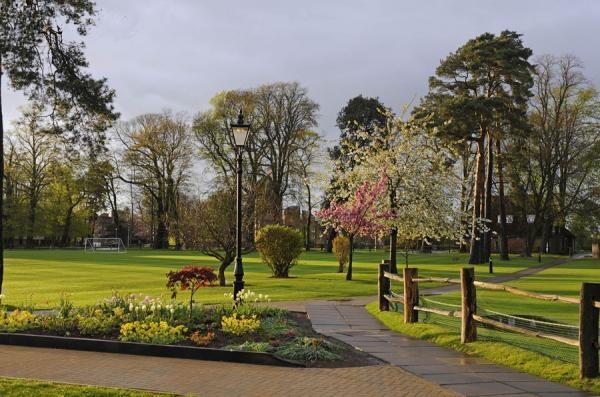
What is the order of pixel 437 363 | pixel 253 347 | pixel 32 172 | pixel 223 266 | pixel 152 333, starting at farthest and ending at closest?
pixel 32 172
pixel 223 266
pixel 152 333
pixel 253 347
pixel 437 363

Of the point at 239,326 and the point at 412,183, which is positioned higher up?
the point at 412,183

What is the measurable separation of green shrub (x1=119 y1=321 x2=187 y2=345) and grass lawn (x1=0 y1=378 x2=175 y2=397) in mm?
2618

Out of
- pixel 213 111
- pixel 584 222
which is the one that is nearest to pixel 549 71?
pixel 584 222

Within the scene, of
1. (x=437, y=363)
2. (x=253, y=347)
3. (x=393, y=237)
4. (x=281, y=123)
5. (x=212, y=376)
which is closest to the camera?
(x=212, y=376)

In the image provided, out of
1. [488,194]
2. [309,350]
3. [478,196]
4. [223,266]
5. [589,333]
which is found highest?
[488,194]

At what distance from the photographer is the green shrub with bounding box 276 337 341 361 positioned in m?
8.62

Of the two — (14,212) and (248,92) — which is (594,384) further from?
Result: (14,212)

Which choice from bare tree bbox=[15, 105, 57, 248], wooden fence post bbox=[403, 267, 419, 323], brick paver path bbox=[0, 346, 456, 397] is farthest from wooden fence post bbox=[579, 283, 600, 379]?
bare tree bbox=[15, 105, 57, 248]

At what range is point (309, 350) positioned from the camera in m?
8.81

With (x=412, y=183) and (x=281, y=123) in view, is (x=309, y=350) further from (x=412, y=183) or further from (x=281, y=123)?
(x=281, y=123)

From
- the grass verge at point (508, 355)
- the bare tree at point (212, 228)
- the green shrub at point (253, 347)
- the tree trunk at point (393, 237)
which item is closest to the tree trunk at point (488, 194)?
the tree trunk at point (393, 237)

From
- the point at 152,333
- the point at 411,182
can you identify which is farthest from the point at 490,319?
the point at 411,182

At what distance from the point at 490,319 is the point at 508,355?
125 centimetres

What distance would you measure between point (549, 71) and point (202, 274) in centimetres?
5420
